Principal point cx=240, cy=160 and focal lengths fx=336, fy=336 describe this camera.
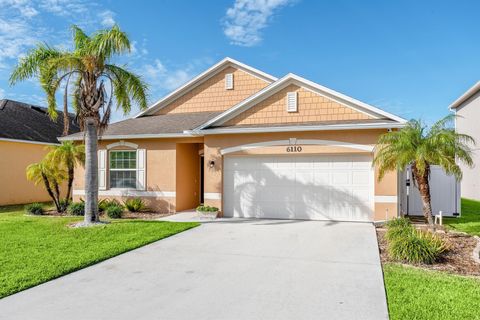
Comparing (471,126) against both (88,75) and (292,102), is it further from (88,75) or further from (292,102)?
(88,75)

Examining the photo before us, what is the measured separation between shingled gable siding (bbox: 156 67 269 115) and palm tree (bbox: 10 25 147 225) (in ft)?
22.7

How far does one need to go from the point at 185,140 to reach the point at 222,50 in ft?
23.4

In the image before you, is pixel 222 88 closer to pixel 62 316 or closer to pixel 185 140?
pixel 185 140

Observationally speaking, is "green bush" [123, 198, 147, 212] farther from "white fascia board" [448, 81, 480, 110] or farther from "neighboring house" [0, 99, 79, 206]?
"white fascia board" [448, 81, 480, 110]

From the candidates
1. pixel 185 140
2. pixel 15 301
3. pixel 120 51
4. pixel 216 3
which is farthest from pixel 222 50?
pixel 15 301

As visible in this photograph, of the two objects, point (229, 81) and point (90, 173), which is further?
point (229, 81)

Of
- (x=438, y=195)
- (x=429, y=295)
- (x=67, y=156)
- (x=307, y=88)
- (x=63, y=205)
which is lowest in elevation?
(x=429, y=295)

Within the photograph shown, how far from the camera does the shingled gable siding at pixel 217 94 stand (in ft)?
57.7

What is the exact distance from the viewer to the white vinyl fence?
1291cm

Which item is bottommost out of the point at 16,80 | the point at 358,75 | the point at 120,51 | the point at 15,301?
the point at 15,301

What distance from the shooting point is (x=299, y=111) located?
1223 cm

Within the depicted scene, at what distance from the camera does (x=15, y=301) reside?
4910 mm

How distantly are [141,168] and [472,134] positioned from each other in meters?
21.3

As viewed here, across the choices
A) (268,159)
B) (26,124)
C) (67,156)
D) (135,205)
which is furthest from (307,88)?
(26,124)
